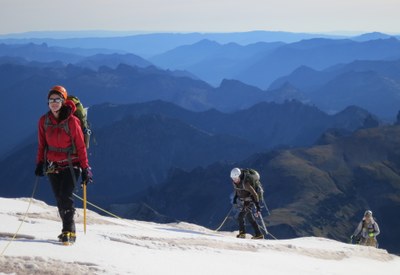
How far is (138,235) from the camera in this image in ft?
40.2

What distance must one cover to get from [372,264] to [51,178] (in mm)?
10624

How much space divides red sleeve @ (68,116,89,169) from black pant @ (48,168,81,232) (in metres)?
0.28

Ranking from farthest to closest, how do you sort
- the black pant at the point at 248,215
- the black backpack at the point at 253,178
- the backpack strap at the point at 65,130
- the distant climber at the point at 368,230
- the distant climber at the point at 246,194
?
the distant climber at the point at 368,230, the black pant at the point at 248,215, the black backpack at the point at 253,178, the distant climber at the point at 246,194, the backpack strap at the point at 65,130

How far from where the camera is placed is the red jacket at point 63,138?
9.11 metres

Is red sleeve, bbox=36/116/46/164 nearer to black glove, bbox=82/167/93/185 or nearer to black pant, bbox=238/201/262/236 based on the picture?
black glove, bbox=82/167/93/185

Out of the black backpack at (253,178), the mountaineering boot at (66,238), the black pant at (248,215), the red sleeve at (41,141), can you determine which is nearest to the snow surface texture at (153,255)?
the mountaineering boot at (66,238)

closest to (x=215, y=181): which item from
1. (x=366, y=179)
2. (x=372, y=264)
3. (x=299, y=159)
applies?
(x=299, y=159)

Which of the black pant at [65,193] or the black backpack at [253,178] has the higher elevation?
the black backpack at [253,178]

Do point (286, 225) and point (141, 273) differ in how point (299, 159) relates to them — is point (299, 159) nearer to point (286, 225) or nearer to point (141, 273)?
point (286, 225)

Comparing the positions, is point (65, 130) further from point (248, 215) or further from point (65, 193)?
point (248, 215)

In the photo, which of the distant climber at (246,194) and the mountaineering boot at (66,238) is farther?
the distant climber at (246,194)

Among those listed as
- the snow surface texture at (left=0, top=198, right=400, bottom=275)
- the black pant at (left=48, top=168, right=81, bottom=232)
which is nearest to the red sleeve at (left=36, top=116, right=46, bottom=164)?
the black pant at (left=48, top=168, right=81, bottom=232)

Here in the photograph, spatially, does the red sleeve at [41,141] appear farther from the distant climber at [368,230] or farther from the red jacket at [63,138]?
the distant climber at [368,230]

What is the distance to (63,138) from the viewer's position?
9141 mm
